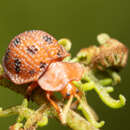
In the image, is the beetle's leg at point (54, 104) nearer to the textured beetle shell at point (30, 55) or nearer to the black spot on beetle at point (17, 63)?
the textured beetle shell at point (30, 55)

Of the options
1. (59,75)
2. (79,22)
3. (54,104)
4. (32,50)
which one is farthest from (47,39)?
(79,22)

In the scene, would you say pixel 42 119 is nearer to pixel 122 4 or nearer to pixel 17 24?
pixel 17 24

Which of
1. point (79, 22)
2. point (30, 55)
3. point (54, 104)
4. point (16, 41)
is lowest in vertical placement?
point (79, 22)

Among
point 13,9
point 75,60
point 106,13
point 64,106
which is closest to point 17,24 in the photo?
point 13,9

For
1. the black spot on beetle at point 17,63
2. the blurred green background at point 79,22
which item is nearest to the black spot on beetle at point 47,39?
the black spot on beetle at point 17,63

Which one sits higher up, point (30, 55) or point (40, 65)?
point (30, 55)

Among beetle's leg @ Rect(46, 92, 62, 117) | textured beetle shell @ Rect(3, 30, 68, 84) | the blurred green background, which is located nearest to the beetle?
textured beetle shell @ Rect(3, 30, 68, 84)

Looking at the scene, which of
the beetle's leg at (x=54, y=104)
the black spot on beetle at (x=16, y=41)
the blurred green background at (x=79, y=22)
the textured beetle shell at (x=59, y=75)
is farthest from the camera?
the blurred green background at (x=79, y=22)

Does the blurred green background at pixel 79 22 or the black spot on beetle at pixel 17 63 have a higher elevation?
the black spot on beetle at pixel 17 63

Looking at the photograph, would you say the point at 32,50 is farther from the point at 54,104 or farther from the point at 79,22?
the point at 79,22
